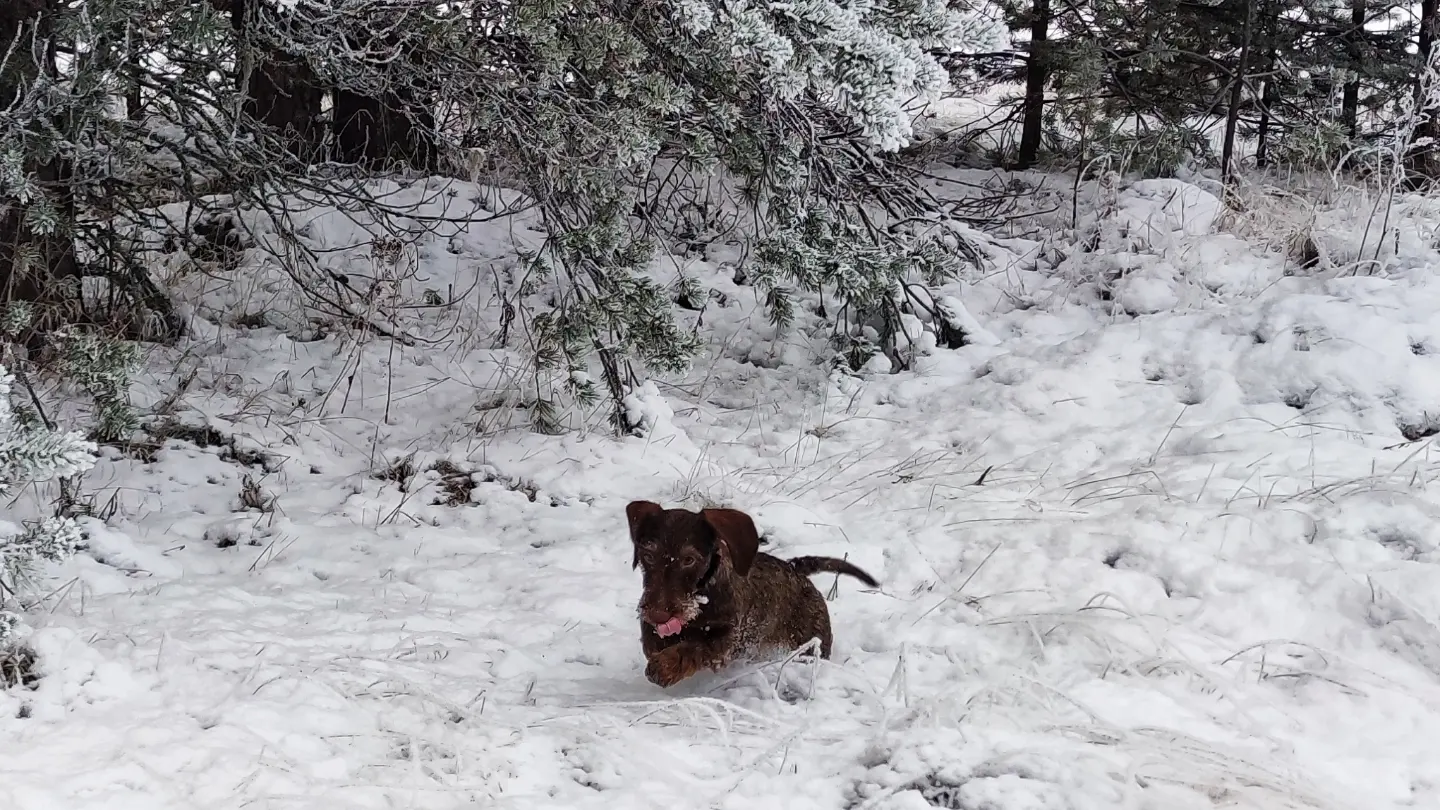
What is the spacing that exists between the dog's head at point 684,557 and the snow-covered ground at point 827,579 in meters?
0.27

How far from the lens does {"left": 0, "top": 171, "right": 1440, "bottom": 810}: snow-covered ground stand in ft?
8.27

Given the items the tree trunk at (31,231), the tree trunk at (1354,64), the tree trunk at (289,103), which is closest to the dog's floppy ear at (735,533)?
the tree trunk at (31,231)

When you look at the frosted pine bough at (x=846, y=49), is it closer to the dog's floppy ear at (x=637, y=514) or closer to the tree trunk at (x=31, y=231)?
the dog's floppy ear at (x=637, y=514)

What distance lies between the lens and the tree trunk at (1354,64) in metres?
8.94

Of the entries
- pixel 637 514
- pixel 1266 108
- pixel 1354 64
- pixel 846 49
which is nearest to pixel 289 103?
pixel 846 49

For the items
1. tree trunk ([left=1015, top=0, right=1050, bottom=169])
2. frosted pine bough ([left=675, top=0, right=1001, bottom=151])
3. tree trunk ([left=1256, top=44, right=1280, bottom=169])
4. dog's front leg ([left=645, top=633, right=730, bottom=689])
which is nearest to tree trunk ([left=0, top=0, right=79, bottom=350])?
frosted pine bough ([left=675, top=0, right=1001, bottom=151])

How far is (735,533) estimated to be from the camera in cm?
291

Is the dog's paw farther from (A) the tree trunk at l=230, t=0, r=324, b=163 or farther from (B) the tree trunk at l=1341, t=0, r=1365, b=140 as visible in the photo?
(B) the tree trunk at l=1341, t=0, r=1365, b=140

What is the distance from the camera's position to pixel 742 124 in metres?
4.93

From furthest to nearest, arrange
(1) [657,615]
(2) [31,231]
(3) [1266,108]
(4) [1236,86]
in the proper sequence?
(3) [1266,108]
(4) [1236,86]
(2) [31,231]
(1) [657,615]

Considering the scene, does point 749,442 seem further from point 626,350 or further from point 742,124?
point 742,124

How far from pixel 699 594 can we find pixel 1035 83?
821 centimetres

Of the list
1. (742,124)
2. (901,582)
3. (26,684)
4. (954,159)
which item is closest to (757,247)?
(742,124)

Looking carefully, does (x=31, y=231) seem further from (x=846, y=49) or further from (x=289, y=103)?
(x=846, y=49)
